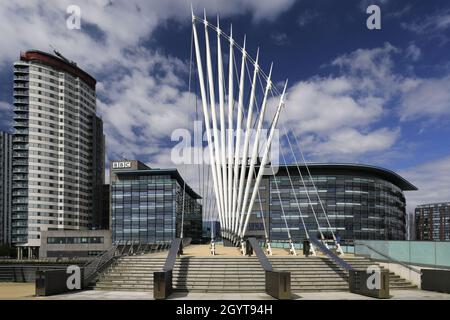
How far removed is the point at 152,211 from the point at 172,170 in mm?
13032

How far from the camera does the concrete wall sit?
104500 mm

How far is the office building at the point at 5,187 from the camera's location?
488 ft

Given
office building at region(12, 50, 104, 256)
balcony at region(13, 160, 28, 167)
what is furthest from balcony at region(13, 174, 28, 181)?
balcony at region(13, 160, 28, 167)

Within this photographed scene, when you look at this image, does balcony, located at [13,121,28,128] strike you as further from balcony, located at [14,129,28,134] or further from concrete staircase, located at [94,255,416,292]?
concrete staircase, located at [94,255,416,292]

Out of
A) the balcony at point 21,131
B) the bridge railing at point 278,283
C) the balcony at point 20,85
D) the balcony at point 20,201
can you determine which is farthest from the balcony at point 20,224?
the bridge railing at point 278,283

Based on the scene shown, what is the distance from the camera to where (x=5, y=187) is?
156500 millimetres

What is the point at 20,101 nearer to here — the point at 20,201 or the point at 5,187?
the point at 20,201

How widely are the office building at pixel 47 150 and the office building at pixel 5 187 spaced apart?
37.8 meters

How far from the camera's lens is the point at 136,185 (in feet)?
357

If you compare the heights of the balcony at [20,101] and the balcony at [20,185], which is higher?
the balcony at [20,101]

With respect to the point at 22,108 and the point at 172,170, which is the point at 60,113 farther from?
the point at 172,170

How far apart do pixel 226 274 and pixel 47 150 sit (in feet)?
381

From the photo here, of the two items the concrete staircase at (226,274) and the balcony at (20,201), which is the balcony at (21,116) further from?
the concrete staircase at (226,274)

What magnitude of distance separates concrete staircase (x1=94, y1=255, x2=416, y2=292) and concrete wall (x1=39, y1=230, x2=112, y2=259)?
86675 mm
